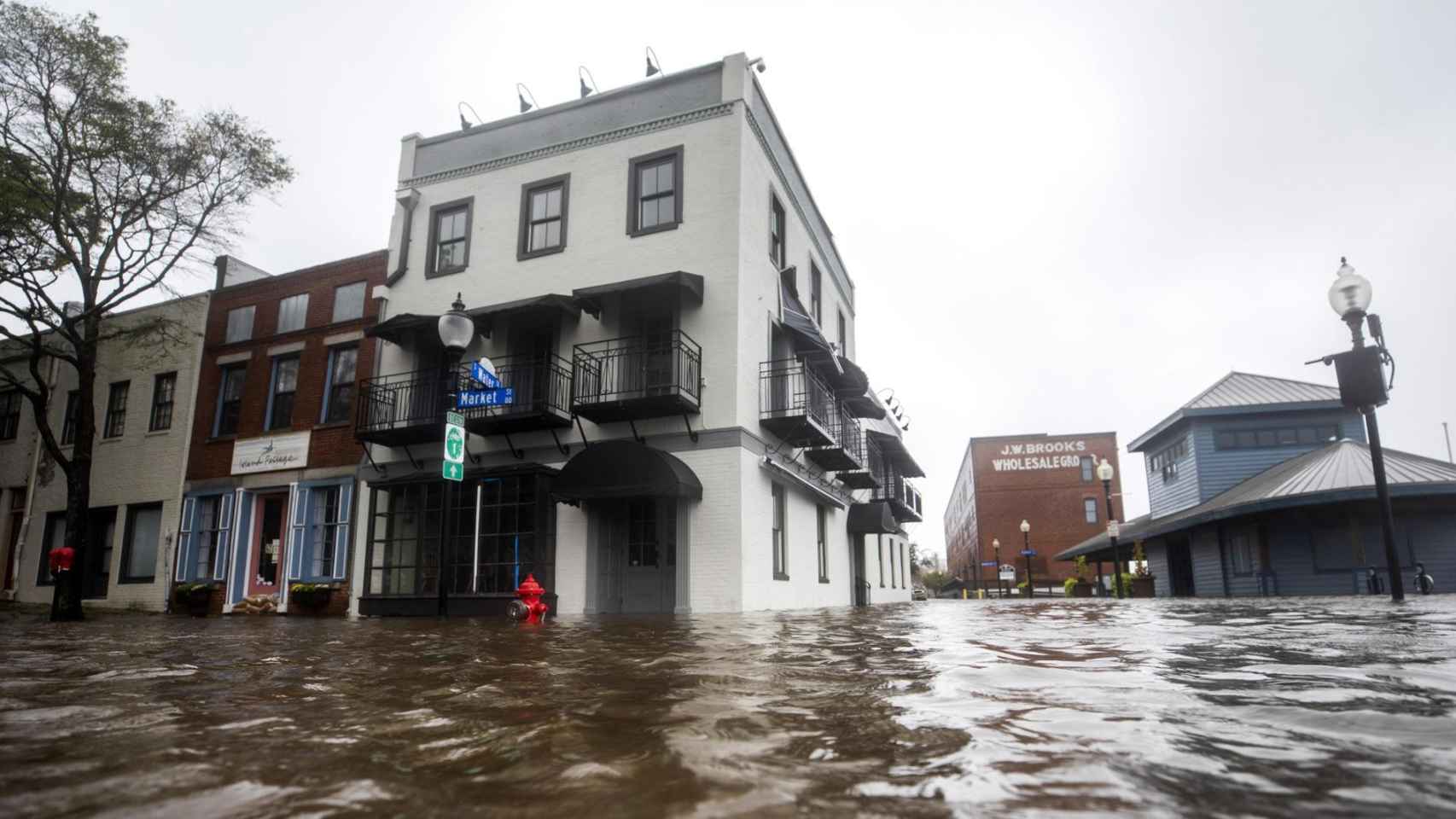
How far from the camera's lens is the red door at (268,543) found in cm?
1812

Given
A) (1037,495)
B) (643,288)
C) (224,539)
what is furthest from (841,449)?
(1037,495)

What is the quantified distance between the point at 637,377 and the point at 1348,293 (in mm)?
10599

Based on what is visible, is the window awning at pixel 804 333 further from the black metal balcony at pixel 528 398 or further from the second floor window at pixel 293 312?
the second floor window at pixel 293 312

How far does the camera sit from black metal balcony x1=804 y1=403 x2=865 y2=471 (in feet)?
60.0

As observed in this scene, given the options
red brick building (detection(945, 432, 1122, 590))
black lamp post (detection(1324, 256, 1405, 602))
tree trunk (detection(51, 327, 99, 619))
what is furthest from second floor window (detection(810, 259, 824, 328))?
red brick building (detection(945, 432, 1122, 590))

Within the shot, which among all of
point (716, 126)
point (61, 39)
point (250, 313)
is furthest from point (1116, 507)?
point (61, 39)

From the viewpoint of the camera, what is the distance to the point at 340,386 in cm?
1838

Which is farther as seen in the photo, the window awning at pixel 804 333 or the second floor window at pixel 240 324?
the second floor window at pixel 240 324

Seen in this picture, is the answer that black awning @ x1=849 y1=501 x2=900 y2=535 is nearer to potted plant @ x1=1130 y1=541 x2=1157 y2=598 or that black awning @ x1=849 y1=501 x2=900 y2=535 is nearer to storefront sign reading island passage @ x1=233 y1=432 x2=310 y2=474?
potted plant @ x1=1130 y1=541 x2=1157 y2=598

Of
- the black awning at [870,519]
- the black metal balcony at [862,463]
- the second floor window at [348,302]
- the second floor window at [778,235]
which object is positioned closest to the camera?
the second floor window at [778,235]

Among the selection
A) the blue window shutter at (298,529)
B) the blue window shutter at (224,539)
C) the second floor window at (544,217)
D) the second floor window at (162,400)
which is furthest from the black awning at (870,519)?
the second floor window at (162,400)

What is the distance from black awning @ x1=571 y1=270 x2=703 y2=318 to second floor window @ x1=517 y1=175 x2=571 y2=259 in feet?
→ 7.19

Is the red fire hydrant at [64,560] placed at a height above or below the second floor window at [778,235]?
below

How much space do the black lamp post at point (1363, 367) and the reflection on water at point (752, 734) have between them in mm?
5358
